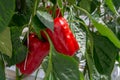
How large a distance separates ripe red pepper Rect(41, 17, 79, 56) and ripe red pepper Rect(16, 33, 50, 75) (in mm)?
18

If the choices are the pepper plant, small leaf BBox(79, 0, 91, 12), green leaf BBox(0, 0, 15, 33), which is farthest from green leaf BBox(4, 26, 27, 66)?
small leaf BBox(79, 0, 91, 12)

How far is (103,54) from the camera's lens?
2.49 ft

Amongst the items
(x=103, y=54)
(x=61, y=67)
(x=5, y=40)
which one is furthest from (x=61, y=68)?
(x=103, y=54)

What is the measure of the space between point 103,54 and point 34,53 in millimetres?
223

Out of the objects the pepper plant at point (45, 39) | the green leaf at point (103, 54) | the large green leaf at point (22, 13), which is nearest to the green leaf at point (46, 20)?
the pepper plant at point (45, 39)

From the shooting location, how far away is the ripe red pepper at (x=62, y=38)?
59 cm

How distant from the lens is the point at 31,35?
23.4 inches

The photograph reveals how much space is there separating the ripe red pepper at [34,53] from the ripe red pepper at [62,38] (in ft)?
0.06

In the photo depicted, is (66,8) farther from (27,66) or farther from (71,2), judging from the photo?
(27,66)

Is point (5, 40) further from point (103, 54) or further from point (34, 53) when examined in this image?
point (103, 54)

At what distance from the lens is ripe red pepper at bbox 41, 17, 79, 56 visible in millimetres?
586

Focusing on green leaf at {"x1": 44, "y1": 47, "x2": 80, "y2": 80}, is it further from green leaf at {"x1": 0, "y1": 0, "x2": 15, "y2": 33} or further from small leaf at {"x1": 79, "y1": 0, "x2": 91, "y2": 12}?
small leaf at {"x1": 79, "y1": 0, "x2": 91, "y2": 12}

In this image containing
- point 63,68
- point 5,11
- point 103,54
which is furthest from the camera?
point 103,54

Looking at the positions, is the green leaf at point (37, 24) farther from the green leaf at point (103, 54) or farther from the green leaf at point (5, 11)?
the green leaf at point (103, 54)
